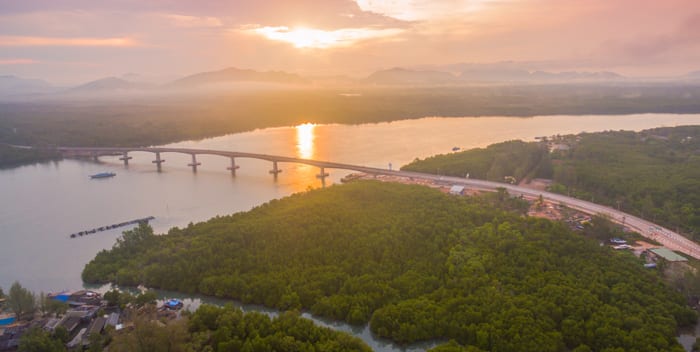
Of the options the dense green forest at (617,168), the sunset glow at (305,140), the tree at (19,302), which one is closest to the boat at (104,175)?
the sunset glow at (305,140)

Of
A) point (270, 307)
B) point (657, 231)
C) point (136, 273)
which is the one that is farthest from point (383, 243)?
point (657, 231)

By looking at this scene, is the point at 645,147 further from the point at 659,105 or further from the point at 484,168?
the point at 659,105

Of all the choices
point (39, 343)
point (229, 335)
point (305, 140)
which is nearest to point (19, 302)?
point (39, 343)

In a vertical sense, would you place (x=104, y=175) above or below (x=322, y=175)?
below

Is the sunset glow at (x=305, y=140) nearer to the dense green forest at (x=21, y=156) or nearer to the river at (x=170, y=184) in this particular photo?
the river at (x=170, y=184)

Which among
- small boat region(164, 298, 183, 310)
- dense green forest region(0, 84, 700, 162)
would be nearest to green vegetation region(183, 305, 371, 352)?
small boat region(164, 298, 183, 310)

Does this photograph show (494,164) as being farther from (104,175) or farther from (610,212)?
(104,175)
